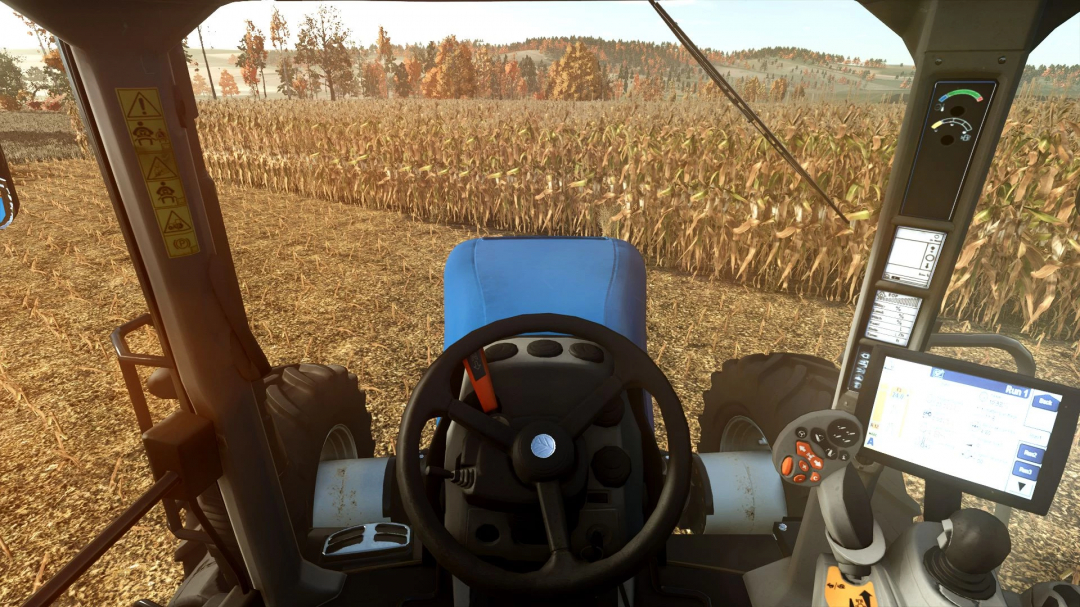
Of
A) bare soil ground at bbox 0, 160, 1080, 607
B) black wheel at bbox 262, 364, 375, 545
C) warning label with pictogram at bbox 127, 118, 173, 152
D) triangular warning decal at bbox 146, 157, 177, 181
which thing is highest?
warning label with pictogram at bbox 127, 118, 173, 152

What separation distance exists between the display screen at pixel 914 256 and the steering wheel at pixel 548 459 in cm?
96

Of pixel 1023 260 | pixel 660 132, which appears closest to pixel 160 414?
pixel 660 132

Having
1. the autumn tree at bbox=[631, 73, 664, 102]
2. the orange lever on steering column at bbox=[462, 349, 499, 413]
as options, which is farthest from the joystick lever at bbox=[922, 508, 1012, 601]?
the autumn tree at bbox=[631, 73, 664, 102]

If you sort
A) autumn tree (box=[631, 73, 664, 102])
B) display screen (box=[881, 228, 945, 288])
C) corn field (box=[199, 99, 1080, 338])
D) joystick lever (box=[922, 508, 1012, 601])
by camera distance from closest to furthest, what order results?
joystick lever (box=[922, 508, 1012, 601])
display screen (box=[881, 228, 945, 288])
corn field (box=[199, 99, 1080, 338])
autumn tree (box=[631, 73, 664, 102])

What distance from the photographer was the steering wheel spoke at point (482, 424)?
1336 millimetres

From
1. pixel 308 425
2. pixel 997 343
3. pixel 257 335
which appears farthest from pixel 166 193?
pixel 257 335

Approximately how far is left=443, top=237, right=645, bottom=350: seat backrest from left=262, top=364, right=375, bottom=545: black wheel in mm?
677

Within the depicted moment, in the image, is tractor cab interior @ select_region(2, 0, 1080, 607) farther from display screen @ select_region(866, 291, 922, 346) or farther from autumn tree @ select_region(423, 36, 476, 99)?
autumn tree @ select_region(423, 36, 476, 99)

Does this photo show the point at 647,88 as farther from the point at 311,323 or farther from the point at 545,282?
the point at 545,282

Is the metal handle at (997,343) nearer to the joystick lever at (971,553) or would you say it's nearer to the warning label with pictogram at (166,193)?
the joystick lever at (971,553)

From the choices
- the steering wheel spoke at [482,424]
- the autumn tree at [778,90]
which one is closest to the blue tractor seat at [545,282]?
the steering wheel spoke at [482,424]

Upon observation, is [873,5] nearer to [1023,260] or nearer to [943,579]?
[943,579]

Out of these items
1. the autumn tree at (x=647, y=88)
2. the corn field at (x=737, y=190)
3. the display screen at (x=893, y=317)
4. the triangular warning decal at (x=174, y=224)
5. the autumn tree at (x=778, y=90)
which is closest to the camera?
the triangular warning decal at (x=174, y=224)

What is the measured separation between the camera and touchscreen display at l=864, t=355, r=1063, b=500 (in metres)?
1.26
